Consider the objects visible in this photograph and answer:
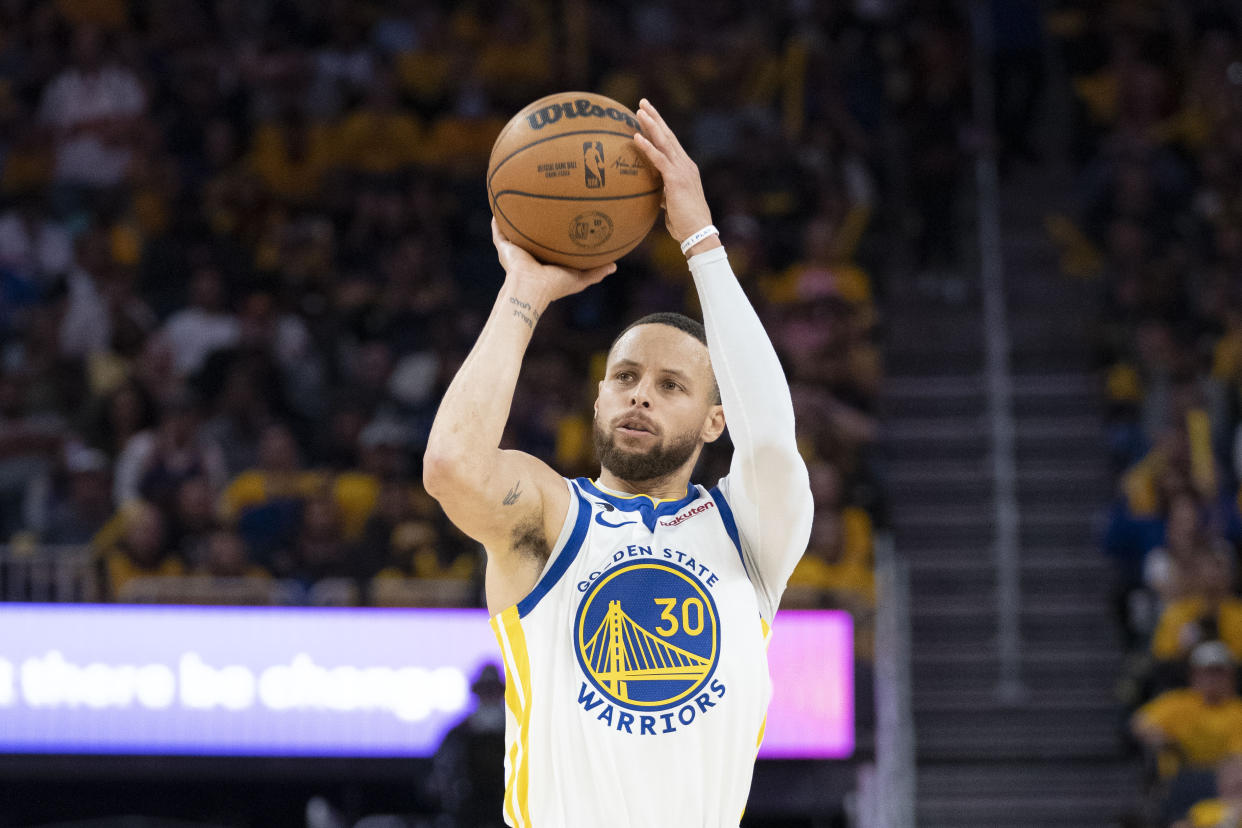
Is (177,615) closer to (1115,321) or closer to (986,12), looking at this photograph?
(1115,321)

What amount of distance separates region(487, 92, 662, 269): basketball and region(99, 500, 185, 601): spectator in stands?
574 cm

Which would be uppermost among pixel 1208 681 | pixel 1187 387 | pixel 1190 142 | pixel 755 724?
pixel 1190 142

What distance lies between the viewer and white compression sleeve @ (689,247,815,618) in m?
3.64

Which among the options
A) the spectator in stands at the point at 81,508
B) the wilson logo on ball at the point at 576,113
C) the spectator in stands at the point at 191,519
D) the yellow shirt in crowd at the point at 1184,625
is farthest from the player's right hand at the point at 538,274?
the spectator in stands at the point at 81,508

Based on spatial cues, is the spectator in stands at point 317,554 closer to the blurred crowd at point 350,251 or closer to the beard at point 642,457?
the blurred crowd at point 350,251

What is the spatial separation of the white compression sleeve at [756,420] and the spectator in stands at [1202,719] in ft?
17.7

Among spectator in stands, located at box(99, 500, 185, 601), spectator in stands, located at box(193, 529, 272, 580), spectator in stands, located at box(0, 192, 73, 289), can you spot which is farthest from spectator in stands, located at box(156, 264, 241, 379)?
spectator in stands, located at box(193, 529, 272, 580)

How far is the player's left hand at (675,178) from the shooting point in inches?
148

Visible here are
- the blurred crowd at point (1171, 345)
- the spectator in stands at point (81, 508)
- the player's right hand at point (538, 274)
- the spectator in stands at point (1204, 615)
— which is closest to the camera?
the player's right hand at point (538, 274)

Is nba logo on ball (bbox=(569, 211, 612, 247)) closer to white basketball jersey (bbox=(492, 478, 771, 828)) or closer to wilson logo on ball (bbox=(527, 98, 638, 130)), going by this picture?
wilson logo on ball (bbox=(527, 98, 638, 130))

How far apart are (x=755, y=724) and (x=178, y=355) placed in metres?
8.31

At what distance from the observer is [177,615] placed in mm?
8070

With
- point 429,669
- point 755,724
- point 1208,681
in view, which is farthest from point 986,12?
point 755,724

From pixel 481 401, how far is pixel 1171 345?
812 cm
